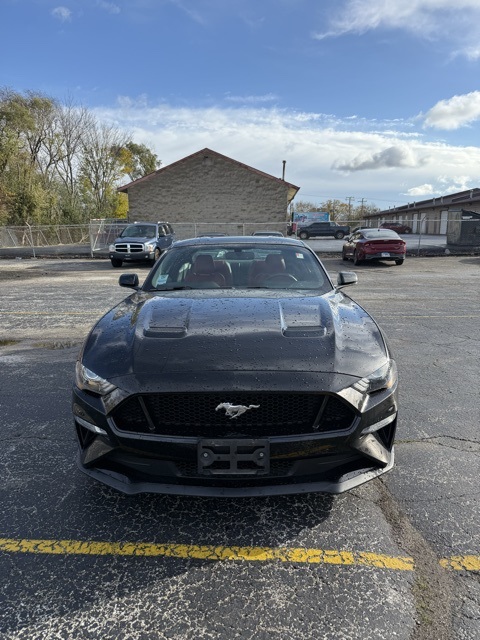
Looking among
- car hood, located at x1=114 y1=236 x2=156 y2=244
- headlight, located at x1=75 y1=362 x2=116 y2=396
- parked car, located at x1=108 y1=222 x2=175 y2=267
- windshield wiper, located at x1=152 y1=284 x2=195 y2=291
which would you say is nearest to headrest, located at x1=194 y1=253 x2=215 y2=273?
windshield wiper, located at x1=152 y1=284 x2=195 y2=291

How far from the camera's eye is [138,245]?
17297 millimetres

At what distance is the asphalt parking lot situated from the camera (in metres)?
1.83

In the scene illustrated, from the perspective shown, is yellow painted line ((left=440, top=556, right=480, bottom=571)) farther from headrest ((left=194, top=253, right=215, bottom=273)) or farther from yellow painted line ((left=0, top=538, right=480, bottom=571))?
headrest ((left=194, top=253, right=215, bottom=273))

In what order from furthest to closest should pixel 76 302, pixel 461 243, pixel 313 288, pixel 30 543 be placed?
pixel 461 243 < pixel 76 302 < pixel 313 288 < pixel 30 543

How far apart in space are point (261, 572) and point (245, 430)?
25.9 inches

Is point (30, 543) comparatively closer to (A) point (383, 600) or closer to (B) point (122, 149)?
(A) point (383, 600)

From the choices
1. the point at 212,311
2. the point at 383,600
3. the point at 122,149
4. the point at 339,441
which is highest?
the point at 122,149

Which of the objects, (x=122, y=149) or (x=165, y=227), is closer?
(x=165, y=227)

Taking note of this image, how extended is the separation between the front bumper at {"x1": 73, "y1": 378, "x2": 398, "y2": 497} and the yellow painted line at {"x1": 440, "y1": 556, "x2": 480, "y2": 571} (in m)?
0.52

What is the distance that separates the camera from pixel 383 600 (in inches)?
76.0

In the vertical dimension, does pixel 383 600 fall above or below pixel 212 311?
below

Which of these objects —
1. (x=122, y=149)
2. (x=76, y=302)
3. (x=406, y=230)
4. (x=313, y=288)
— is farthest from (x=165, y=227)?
(x=406, y=230)

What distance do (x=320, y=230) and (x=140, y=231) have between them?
2568 cm

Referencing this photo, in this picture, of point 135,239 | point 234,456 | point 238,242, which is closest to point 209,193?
point 135,239
